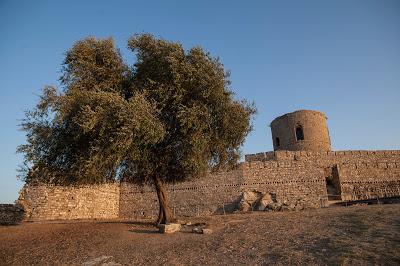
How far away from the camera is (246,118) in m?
14.0

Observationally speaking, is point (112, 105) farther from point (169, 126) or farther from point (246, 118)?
point (246, 118)

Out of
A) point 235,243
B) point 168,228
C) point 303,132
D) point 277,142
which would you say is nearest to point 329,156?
point 303,132

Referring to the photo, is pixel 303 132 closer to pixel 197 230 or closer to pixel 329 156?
pixel 329 156

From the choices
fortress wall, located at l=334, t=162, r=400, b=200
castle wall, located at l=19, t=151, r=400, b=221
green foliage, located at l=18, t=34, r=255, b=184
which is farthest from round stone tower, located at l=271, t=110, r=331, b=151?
green foliage, located at l=18, t=34, r=255, b=184

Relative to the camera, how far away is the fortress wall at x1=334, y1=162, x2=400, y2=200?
960 inches

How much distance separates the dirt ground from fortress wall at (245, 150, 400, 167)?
11.5 m

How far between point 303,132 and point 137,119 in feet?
71.2

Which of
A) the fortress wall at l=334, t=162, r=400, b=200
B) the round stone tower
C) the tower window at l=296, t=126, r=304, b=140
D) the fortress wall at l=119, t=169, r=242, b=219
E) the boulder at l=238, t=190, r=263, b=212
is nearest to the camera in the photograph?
the boulder at l=238, t=190, r=263, b=212

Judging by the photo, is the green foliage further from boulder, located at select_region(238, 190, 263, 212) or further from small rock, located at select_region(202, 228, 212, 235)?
boulder, located at select_region(238, 190, 263, 212)

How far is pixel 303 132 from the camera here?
98.4 feet

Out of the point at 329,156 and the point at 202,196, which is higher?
the point at 329,156

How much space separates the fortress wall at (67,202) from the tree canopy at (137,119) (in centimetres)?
821

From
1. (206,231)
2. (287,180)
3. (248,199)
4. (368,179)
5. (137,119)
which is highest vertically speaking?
(137,119)


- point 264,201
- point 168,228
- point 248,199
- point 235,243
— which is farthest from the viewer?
point 248,199
